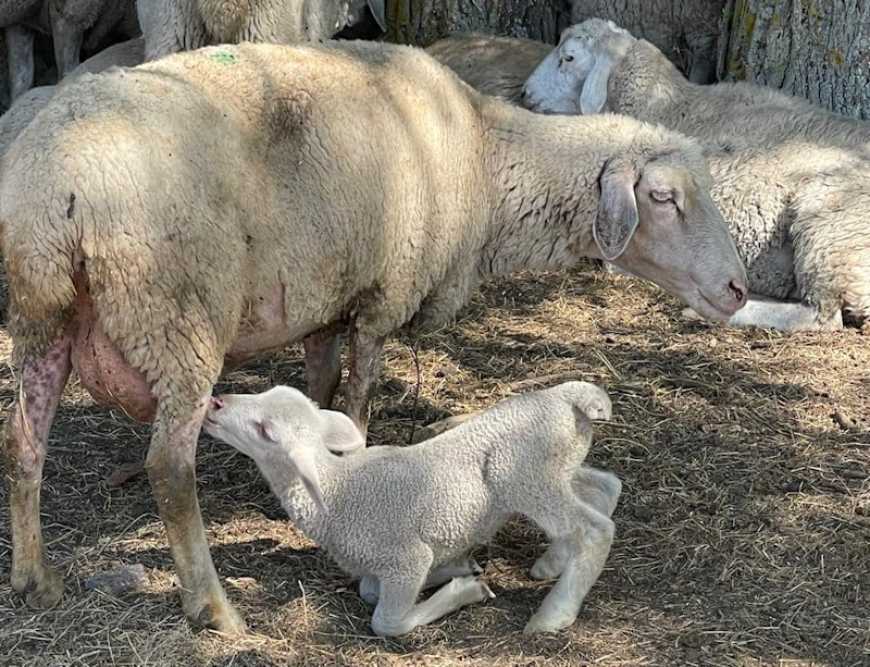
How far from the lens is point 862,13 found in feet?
21.2

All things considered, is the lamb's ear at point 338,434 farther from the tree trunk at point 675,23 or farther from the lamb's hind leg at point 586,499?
the tree trunk at point 675,23

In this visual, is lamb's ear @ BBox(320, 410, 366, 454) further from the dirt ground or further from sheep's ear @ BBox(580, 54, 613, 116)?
sheep's ear @ BBox(580, 54, 613, 116)

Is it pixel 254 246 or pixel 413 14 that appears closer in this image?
pixel 254 246

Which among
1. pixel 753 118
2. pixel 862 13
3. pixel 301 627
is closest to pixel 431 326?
pixel 301 627

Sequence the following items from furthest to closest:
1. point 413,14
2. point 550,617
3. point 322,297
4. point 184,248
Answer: point 413,14, point 322,297, point 550,617, point 184,248

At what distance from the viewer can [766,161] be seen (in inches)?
251

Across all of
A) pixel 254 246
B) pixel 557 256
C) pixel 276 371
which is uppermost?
pixel 254 246

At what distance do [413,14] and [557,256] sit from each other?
3377mm

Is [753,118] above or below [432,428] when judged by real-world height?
above

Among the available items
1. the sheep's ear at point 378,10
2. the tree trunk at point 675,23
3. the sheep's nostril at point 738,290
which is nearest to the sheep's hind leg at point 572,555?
the sheep's nostril at point 738,290

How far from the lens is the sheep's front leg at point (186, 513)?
3531 millimetres

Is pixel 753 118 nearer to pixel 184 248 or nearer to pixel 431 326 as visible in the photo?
pixel 431 326

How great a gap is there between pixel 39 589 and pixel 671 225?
236 centimetres

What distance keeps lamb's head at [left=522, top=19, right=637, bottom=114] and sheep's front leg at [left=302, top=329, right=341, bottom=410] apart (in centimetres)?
271
